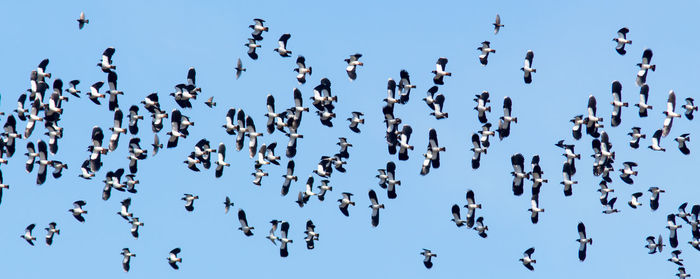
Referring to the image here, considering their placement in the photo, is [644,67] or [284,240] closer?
[644,67]

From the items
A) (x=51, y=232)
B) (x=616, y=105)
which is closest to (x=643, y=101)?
(x=616, y=105)

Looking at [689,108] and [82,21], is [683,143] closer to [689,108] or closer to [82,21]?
[689,108]

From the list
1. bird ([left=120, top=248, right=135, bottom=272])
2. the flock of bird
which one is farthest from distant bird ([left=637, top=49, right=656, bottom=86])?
bird ([left=120, top=248, right=135, bottom=272])

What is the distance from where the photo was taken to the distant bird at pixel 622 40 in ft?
311

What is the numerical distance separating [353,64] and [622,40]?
658 inches

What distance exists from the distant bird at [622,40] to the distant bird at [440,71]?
1053 centimetres

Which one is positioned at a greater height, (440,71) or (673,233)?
(440,71)

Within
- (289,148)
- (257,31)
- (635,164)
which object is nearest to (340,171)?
(289,148)

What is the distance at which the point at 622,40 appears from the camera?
94938mm

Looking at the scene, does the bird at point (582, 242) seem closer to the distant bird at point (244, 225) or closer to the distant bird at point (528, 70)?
the distant bird at point (528, 70)

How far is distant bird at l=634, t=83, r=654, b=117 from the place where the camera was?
94062mm

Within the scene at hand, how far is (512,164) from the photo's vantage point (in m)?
96.6

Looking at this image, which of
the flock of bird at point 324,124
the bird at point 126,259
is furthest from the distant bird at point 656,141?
the bird at point 126,259

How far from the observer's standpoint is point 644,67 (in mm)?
93562
